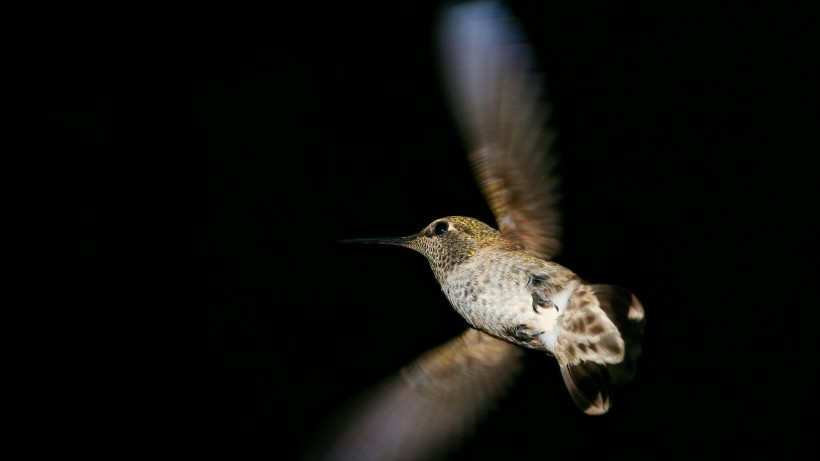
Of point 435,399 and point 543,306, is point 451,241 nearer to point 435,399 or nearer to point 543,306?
point 543,306

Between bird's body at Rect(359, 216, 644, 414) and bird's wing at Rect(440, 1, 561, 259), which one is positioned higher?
bird's wing at Rect(440, 1, 561, 259)

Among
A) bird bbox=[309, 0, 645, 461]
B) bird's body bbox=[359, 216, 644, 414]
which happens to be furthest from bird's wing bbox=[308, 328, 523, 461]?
bird's body bbox=[359, 216, 644, 414]

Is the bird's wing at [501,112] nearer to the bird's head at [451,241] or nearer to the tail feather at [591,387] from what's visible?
the bird's head at [451,241]

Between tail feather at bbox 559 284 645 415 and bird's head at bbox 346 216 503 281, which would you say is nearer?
tail feather at bbox 559 284 645 415

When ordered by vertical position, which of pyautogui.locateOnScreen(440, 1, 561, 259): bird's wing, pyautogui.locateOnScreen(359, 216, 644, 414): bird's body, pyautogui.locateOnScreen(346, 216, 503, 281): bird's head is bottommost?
pyautogui.locateOnScreen(359, 216, 644, 414): bird's body

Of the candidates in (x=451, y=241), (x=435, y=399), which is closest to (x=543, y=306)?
(x=451, y=241)

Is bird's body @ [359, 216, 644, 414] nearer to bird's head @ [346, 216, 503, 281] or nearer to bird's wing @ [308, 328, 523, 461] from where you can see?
bird's head @ [346, 216, 503, 281]
